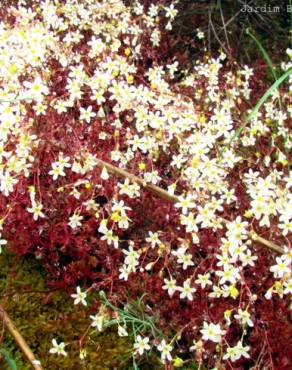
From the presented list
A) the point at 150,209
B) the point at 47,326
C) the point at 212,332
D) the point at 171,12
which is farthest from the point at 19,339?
the point at 171,12

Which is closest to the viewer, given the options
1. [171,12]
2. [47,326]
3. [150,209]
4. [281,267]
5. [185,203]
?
[281,267]

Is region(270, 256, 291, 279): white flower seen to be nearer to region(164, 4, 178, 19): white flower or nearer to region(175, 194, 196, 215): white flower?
region(175, 194, 196, 215): white flower

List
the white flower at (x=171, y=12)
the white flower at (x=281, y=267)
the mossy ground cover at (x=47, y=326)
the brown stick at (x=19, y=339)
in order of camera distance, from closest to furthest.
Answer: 1. the white flower at (x=281, y=267)
2. the brown stick at (x=19, y=339)
3. the mossy ground cover at (x=47, y=326)
4. the white flower at (x=171, y=12)

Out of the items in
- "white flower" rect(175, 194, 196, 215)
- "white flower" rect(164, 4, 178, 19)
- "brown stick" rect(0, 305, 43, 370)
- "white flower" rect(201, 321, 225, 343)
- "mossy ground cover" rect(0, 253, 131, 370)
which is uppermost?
"white flower" rect(164, 4, 178, 19)

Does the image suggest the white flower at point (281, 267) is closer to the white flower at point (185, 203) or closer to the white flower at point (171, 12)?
the white flower at point (185, 203)

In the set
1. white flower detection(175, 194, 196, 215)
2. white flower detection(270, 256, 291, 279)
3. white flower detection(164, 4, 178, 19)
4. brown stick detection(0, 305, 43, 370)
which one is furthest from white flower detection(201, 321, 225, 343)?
white flower detection(164, 4, 178, 19)

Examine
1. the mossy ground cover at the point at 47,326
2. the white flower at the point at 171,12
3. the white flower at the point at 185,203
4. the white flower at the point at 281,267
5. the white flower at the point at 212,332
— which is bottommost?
the mossy ground cover at the point at 47,326

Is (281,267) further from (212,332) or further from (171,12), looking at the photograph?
(171,12)

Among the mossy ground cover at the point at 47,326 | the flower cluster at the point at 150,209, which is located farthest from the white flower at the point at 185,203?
the mossy ground cover at the point at 47,326

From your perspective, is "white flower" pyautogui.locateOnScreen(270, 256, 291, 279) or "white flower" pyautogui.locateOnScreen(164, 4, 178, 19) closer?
"white flower" pyautogui.locateOnScreen(270, 256, 291, 279)
